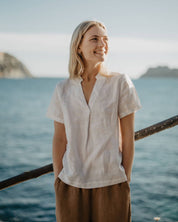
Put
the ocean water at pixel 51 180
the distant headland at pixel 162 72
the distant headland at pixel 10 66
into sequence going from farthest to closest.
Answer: the distant headland at pixel 162 72, the distant headland at pixel 10 66, the ocean water at pixel 51 180

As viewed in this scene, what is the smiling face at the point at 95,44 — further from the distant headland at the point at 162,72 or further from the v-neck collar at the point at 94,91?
the distant headland at the point at 162,72

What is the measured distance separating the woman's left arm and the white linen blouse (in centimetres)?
5

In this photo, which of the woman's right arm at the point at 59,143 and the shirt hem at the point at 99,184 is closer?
the shirt hem at the point at 99,184

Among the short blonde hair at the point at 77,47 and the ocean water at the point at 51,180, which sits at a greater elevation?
the short blonde hair at the point at 77,47

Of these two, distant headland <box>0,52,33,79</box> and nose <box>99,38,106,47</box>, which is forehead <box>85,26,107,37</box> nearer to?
nose <box>99,38,106,47</box>

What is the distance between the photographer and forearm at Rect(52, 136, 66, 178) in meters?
2.14

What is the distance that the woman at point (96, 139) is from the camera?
1.93 metres

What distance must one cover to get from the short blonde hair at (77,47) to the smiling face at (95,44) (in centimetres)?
3

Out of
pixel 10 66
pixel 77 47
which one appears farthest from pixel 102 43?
pixel 10 66

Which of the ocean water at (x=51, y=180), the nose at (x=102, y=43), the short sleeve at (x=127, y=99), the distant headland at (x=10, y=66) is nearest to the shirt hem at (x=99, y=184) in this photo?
the short sleeve at (x=127, y=99)

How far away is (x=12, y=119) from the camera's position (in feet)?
105

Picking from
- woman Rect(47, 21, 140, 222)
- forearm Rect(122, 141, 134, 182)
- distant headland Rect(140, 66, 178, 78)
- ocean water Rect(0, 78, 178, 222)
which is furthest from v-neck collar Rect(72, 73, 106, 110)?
distant headland Rect(140, 66, 178, 78)

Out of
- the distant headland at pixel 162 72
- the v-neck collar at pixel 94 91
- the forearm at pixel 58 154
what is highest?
the v-neck collar at pixel 94 91

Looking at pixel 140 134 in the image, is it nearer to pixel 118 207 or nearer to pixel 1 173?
pixel 118 207
